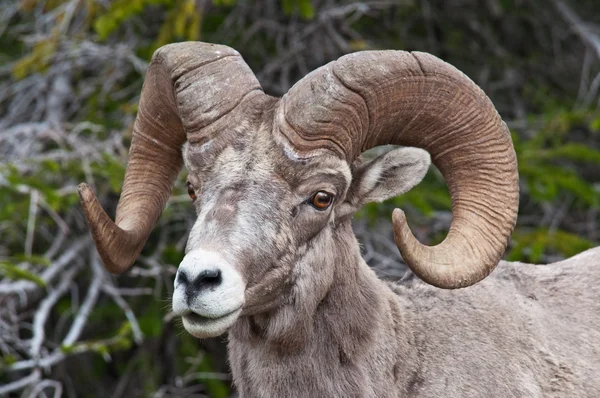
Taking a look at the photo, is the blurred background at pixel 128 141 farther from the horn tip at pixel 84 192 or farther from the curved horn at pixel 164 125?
the horn tip at pixel 84 192

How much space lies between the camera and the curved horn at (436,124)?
5117 millimetres

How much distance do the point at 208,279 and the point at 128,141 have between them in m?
5.71

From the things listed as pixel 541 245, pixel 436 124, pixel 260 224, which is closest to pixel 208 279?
pixel 260 224

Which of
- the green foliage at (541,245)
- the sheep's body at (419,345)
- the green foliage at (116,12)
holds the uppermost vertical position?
the sheep's body at (419,345)

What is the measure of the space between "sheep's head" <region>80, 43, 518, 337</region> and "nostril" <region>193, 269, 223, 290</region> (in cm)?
19

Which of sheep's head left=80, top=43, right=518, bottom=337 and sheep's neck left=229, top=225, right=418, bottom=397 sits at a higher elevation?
sheep's head left=80, top=43, right=518, bottom=337

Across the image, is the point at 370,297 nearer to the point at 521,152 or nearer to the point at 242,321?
the point at 242,321

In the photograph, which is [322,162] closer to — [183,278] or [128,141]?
[183,278]

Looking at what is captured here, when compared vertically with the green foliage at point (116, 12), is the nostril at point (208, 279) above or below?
above

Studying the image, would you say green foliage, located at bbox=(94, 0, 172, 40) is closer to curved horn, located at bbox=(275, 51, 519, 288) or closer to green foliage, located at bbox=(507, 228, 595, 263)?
green foliage, located at bbox=(507, 228, 595, 263)

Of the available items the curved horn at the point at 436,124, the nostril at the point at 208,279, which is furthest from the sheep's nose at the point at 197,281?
the curved horn at the point at 436,124

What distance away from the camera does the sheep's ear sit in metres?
5.54

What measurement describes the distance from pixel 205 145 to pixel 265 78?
613 cm

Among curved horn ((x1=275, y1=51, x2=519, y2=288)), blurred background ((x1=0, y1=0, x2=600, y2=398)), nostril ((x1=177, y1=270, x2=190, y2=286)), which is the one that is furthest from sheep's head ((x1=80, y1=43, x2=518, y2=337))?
blurred background ((x1=0, y1=0, x2=600, y2=398))
